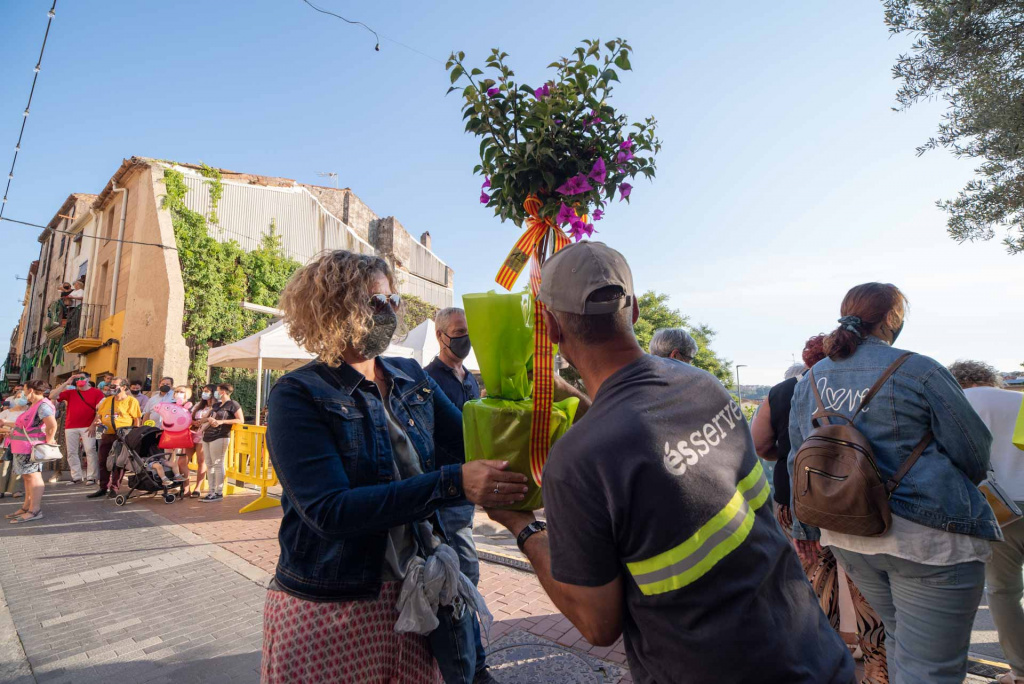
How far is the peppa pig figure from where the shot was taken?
9.18 meters

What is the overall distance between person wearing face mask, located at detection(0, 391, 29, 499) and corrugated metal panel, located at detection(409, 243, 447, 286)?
64.7ft

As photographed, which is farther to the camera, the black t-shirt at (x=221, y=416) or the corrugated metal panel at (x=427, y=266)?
the corrugated metal panel at (x=427, y=266)

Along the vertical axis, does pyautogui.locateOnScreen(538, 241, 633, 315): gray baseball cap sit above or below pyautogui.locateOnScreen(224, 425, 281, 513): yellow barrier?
above

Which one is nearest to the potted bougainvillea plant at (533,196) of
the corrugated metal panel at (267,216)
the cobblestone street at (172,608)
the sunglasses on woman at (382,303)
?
the sunglasses on woman at (382,303)

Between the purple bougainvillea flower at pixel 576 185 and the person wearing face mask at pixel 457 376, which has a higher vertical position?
the purple bougainvillea flower at pixel 576 185

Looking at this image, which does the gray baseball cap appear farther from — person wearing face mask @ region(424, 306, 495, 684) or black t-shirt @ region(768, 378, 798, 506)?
black t-shirt @ region(768, 378, 798, 506)

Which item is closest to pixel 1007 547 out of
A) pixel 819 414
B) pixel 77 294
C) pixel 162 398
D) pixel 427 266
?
pixel 819 414

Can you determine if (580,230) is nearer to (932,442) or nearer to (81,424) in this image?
(932,442)

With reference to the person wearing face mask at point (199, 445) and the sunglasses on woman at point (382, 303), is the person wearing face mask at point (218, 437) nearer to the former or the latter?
the person wearing face mask at point (199, 445)

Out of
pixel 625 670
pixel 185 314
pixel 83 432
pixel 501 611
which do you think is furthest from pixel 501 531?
pixel 185 314

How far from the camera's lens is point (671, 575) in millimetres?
1138

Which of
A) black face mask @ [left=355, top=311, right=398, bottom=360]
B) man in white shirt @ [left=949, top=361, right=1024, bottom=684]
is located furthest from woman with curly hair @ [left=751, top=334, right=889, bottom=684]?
black face mask @ [left=355, top=311, right=398, bottom=360]

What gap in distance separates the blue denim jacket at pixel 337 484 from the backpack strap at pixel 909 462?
1887 millimetres

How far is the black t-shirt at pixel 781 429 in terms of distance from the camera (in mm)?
3584
